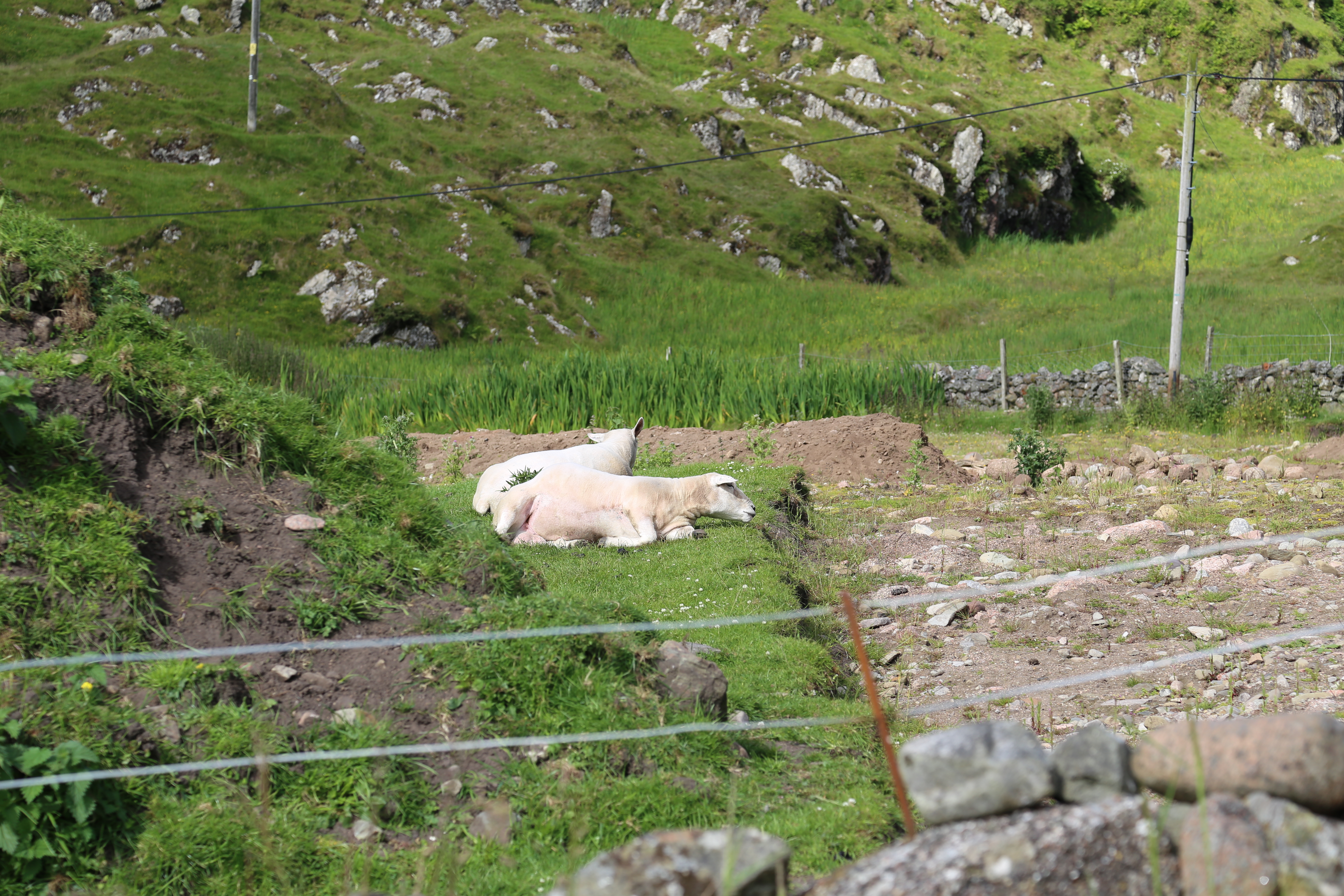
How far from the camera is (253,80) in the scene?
34594 millimetres

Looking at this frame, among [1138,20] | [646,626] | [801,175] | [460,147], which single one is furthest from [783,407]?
[1138,20]

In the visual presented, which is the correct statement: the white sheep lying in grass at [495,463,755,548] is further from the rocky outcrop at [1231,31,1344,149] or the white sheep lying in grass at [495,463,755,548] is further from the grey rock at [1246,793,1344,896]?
the rocky outcrop at [1231,31,1344,149]

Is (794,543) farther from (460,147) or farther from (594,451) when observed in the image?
(460,147)

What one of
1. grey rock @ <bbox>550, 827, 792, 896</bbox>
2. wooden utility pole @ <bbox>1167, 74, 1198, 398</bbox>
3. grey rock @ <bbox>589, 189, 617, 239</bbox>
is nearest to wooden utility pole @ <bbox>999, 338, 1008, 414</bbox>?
wooden utility pole @ <bbox>1167, 74, 1198, 398</bbox>

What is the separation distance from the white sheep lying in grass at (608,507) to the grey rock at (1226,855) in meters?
6.57

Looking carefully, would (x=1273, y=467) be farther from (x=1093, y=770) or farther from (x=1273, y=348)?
(x=1273, y=348)

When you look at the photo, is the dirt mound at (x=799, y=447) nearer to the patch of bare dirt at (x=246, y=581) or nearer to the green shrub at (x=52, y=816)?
the patch of bare dirt at (x=246, y=581)

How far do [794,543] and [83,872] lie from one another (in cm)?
700

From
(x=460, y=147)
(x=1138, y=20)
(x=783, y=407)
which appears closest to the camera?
(x=783, y=407)

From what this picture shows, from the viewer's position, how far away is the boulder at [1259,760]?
8.53 feet

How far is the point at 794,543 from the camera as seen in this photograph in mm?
9805

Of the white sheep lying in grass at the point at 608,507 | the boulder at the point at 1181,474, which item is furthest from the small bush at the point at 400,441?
the boulder at the point at 1181,474

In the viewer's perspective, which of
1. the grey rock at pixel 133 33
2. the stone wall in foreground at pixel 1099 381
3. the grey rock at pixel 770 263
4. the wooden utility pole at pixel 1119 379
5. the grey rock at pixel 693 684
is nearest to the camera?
the grey rock at pixel 693 684

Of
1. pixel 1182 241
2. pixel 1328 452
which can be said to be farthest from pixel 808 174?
pixel 1328 452
